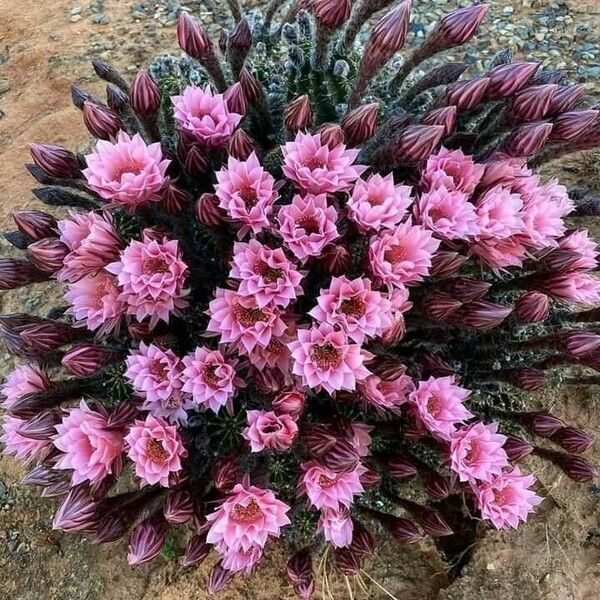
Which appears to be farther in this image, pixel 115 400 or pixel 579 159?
pixel 579 159

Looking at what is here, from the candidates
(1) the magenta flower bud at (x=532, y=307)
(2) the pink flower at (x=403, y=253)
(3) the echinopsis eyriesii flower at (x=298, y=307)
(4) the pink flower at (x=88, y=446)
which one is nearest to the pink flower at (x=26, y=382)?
(3) the echinopsis eyriesii flower at (x=298, y=307)

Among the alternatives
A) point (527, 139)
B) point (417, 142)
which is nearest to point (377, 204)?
point (417, 142)

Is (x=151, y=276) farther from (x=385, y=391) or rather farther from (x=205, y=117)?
(x=385, y=391)

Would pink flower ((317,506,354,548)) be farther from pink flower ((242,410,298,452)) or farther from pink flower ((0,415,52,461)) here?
pink flower ((0,415,52,461))

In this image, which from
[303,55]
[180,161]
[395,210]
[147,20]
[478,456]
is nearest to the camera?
[395,210]

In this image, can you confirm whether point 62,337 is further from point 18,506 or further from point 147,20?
point 147,20

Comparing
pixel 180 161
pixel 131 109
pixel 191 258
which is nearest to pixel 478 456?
pixel 191 258
